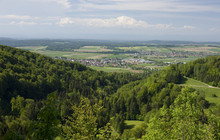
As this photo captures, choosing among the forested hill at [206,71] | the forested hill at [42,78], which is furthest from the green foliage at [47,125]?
the forested hill at [206,71]

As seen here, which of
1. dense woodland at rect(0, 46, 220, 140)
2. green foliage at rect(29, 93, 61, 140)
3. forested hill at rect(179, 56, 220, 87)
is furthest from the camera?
forested hill at rect(179, 56, 220, 87)

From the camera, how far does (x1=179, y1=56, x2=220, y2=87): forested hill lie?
282ft

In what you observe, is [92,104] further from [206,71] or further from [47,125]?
[206,71]

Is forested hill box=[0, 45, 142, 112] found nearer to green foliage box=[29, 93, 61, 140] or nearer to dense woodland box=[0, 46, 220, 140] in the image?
dense woodland box=[0, 46, 220, 140]

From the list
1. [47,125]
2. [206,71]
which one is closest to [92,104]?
[47,125]

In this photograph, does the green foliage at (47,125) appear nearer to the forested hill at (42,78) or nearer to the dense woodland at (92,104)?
the dense woodland at (92,104)

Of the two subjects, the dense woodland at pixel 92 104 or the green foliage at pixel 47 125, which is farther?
the dense woodland at pixel 92 104

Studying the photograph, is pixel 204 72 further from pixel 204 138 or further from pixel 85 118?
pixel 85 118

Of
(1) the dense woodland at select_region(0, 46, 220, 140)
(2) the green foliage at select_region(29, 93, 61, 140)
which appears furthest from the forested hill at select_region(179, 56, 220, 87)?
(2) the green foliage at select_region(29, 93, 61, 140)

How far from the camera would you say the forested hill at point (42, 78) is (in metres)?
65.8

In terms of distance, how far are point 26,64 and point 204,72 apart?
99516mm

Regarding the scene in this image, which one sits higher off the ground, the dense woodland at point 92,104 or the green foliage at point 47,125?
the green foliage at point 47,125

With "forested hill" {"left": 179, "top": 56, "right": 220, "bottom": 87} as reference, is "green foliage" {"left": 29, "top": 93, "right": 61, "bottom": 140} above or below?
above

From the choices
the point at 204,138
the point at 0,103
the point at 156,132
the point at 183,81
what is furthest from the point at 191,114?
the point at 183,81
